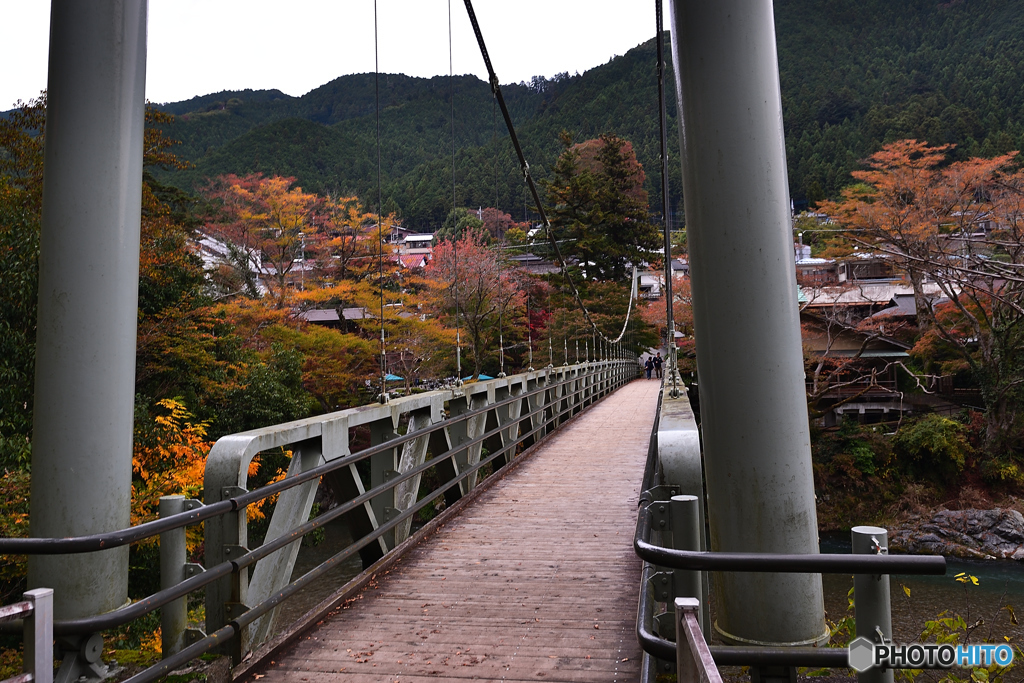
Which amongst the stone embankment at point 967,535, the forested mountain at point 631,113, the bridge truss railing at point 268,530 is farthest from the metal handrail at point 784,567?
the forested mountain at point 631,113

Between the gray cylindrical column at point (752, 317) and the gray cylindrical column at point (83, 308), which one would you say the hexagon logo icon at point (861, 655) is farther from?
the gray cylindrical column at point (83, 308)

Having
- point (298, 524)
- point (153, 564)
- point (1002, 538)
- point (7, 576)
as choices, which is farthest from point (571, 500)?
point (1002, 538)

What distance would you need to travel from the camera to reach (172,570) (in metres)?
2.16

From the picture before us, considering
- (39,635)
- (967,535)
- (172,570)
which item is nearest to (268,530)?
(172,570)

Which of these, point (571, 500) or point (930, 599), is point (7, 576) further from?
point (930, 599)

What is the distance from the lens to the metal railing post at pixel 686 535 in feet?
5.98

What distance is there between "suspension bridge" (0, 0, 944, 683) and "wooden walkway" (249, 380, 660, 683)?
0.01 m

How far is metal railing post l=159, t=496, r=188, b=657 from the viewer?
7.03 ft

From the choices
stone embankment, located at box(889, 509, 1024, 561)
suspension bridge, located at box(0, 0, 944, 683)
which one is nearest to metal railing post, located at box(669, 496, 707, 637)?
suspension bridge, located at box(0, 0, 944, 683)

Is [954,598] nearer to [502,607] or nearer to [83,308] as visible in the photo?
[502,607]

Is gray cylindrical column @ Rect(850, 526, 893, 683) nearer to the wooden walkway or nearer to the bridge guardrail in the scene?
the bridge guardrail

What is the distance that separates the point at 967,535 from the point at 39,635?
1787 cm

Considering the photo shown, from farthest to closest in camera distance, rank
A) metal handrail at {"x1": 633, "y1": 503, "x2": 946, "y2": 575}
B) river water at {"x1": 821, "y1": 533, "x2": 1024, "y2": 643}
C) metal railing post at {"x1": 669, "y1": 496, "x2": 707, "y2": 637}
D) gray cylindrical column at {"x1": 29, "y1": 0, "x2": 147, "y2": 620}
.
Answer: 1. river water at {"x1": 821, "y1": 533, "x2": 1024, "y2": 643}
2. gray cylindrical column at {"x1": 29, "y1": 0, "x2": 147, "y2": 620}
3. metal railing post at {"x1": 669, "y1": 496, "x2": 707, "y2": 637}
4. metal handrail at {"x1": 633, "y1": 503, "x2": 946, "y2": 575}

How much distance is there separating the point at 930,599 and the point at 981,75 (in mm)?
33832
